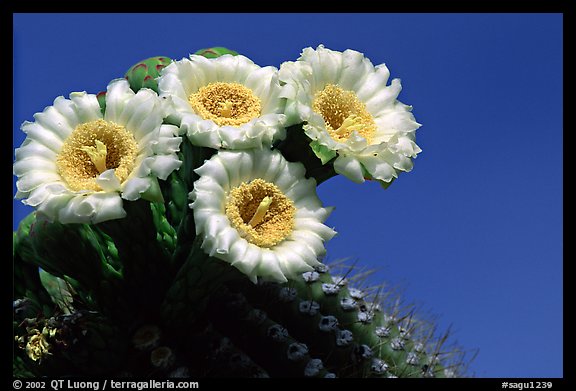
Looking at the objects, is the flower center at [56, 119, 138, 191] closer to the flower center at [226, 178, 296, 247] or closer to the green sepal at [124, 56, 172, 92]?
the flower center at [226, 178, 296, 247]

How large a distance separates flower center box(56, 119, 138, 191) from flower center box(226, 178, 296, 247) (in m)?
0.26

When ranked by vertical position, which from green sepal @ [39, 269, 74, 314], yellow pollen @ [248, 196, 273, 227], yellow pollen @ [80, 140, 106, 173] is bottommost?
green sepal @ [39, 269, 74, 314]

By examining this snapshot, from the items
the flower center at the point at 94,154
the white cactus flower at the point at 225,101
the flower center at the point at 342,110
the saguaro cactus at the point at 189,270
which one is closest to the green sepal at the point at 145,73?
the saguaro cactus at the point at 189,270

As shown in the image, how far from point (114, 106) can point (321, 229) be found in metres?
0.58

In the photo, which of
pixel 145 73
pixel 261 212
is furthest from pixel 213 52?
pixel 261 212

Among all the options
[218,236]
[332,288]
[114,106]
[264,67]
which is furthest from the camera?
[332,288]

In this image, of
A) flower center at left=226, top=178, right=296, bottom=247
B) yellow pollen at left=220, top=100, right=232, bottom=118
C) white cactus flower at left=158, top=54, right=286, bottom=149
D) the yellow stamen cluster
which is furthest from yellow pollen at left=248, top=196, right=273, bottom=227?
the yellow stamen cluster

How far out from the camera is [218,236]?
5.58 ft

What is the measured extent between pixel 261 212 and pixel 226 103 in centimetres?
32

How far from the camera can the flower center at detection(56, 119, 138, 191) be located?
1.85m

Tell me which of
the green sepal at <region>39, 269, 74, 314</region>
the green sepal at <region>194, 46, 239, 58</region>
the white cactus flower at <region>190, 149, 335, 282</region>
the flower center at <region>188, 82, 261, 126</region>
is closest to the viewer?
the white cactus flower at <region>190, 149, 335, 282</region>

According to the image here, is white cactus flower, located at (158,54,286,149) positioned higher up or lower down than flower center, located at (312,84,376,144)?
lower down
